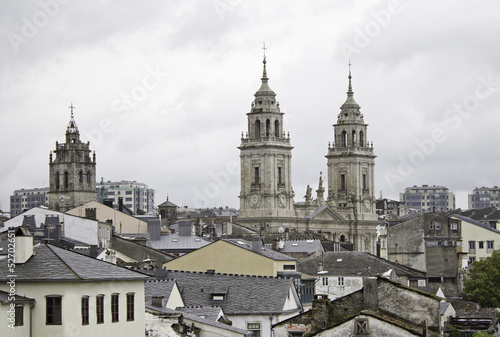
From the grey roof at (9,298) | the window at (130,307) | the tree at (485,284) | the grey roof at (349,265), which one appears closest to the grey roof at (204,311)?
the window at (130,307)

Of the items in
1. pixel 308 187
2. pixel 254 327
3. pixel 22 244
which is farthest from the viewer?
pixel 308 187

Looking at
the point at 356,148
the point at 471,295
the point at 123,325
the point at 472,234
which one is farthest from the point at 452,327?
the point at 356,148

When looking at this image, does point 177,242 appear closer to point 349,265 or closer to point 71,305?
point 349,265

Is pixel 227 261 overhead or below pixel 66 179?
below

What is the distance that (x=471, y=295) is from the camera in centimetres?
8794

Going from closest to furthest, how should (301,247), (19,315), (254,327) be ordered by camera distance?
(19,315) → (254,327) → (301,247)

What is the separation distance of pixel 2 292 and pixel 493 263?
60088 millimetres

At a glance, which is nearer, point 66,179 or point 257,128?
point 66,179

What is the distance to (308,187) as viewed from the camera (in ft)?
566

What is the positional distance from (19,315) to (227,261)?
124 feet

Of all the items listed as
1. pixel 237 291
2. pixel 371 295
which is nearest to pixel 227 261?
pixel 237 291

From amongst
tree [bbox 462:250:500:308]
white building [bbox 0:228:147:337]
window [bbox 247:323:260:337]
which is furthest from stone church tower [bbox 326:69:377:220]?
white building [bbox 0:228:147:337]

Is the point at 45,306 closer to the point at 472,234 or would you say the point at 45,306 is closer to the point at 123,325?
the point at 123,325

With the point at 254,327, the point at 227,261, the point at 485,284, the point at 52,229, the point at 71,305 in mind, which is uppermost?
the point at 52,229
